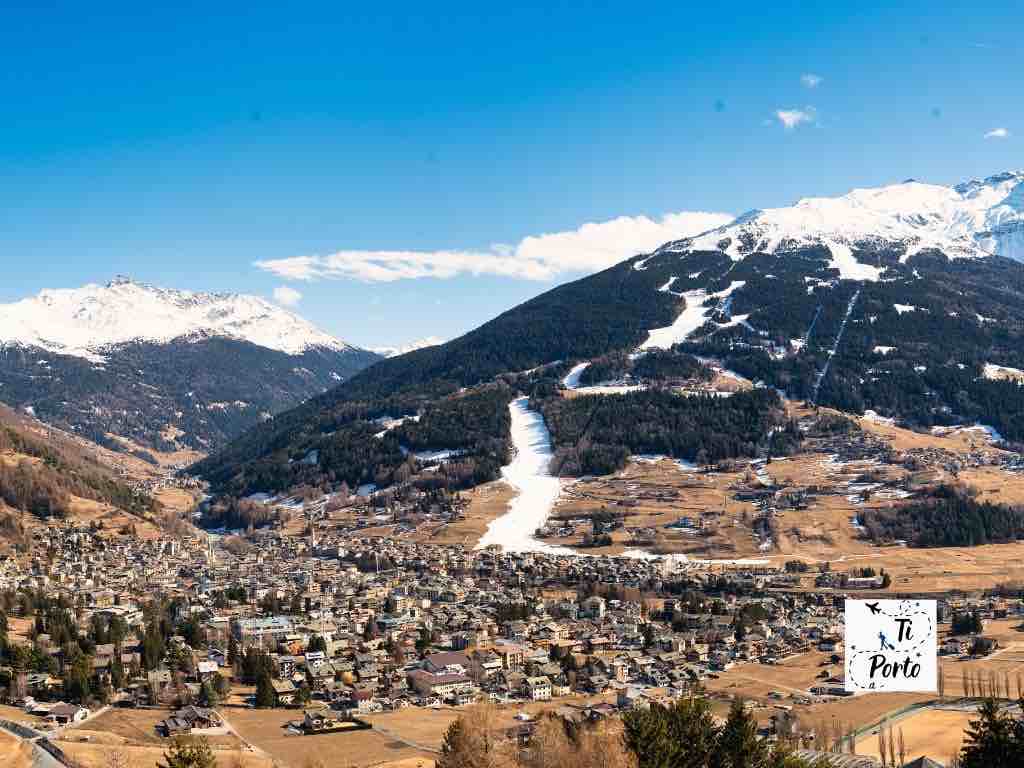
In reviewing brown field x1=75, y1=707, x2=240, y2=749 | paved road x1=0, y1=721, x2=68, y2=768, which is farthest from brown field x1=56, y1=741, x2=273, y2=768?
brown field x1=75, y1=707, x2=240, y2=749

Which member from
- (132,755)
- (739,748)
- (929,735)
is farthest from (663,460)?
(739,748)

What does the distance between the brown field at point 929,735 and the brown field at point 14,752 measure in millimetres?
41442

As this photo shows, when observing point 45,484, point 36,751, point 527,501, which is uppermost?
point 45,484

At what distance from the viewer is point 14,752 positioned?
153ft

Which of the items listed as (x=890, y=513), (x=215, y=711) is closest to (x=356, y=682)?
(x=215, y=711)

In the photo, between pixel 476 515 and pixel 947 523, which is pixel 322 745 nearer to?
pixel 947 523

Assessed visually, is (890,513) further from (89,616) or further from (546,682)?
(89,616)

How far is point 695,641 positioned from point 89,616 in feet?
163

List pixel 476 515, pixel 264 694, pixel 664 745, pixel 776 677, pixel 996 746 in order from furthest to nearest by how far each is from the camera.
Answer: pixel 476 515
pixel 776 677
pixel 264 694
pixel 664 745
pixel 996 746

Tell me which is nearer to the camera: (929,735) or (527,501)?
(929,735)

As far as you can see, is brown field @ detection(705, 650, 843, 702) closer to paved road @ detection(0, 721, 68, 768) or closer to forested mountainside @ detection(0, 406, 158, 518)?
paved road @ detection(0, 721, 68, 768)

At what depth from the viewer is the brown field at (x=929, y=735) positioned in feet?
171

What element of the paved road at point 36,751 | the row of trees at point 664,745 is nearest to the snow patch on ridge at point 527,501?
the paved road at point 36,751

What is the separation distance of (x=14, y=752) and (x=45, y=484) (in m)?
104
